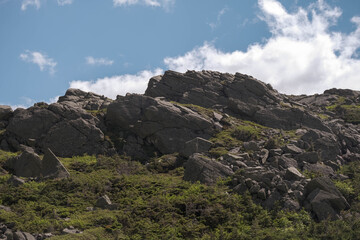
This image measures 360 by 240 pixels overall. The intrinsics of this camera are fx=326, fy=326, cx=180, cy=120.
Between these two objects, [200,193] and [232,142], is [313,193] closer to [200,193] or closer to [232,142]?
[200,193]

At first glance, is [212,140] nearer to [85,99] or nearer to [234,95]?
[234,95]

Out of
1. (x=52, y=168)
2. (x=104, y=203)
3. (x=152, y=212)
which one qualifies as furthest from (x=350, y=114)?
(x=52, y=168)

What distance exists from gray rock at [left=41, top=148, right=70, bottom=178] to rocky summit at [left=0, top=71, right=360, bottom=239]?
8 cm

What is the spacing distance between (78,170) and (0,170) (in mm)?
6337

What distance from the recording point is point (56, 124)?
3569 cm

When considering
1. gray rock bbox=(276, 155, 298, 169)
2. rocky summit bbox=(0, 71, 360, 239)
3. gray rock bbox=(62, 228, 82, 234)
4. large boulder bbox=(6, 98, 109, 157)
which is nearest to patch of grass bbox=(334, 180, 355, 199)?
rocky summit bbox=(0, 71, 360, 239)

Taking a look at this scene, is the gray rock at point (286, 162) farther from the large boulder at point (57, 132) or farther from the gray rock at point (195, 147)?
the large boulder at point (57, 132)

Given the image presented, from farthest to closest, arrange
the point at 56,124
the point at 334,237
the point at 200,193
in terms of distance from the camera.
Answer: the point at 56,124 < the point at 200,193 < the point at 334,237

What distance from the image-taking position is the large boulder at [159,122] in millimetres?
36594

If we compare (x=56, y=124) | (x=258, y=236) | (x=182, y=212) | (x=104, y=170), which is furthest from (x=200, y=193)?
(x=56, y=124)

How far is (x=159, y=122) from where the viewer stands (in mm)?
37781

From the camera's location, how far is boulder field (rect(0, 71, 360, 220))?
77.2 feet

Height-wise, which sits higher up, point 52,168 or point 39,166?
point 39,166

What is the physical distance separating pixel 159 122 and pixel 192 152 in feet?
23.6
